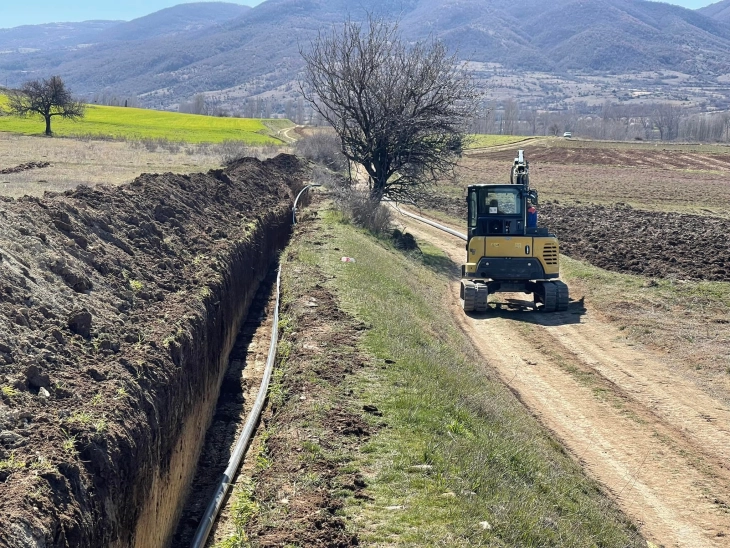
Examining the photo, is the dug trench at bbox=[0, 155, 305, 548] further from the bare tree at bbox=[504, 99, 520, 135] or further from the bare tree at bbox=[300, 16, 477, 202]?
the bare tree at bbox=[504, 99, 520, 135]

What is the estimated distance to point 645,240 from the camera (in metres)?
29.0

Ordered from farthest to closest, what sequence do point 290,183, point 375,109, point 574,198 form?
point 574,198 < point 290,183 < point 375,109

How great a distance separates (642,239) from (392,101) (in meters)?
10.2

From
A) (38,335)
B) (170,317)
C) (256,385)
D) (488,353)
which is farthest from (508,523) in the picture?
(488,353)

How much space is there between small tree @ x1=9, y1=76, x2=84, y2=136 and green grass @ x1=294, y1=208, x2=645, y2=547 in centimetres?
5182

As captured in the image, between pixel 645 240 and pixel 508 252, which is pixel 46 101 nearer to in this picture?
pixel 645 240

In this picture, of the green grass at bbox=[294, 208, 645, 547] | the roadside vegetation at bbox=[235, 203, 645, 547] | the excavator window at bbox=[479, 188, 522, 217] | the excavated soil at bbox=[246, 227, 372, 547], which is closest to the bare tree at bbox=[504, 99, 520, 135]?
the excavator window at bbox=[479, 188, 522, 217]

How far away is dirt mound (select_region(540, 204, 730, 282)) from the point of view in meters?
24.1

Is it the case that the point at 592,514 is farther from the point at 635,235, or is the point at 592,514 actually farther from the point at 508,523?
the point at 635,235

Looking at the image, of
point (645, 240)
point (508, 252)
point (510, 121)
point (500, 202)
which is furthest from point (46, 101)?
point (510, 121)

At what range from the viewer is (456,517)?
731 cm

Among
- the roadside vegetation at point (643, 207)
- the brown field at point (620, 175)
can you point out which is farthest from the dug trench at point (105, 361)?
the brown field at point (620, 175)

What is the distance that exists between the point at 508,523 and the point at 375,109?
24.5m

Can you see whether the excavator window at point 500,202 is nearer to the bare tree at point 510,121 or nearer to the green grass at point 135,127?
the green grass at point 135,127
